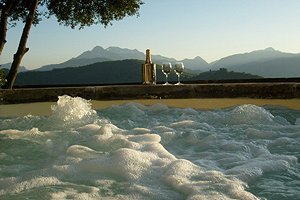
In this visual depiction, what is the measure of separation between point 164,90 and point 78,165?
212 centimetres

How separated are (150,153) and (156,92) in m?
1.90

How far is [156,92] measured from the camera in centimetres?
439

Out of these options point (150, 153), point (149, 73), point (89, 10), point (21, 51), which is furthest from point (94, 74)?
point (150, 153)

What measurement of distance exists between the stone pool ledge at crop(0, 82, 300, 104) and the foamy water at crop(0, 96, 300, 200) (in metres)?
0.15

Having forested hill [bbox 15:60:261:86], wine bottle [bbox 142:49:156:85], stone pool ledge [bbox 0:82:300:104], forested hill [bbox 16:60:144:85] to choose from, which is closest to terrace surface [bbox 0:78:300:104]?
stone pool ledge [bbox 0:82:300:104]

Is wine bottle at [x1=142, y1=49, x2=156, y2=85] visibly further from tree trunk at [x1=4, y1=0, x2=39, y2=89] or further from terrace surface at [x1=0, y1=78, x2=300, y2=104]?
tree trunk at [x1=4, y1=0, x2=39, y2=89]

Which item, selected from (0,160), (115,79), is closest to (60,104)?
(0,160)

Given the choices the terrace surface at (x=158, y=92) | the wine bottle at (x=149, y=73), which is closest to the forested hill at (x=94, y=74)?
the wine bottle at (x=149, y=73)

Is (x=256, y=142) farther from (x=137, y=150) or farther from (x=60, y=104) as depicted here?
(x=60, y=104)

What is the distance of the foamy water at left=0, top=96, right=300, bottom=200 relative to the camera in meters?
1.93

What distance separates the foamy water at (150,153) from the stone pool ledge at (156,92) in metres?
0.15

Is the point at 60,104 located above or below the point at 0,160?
above

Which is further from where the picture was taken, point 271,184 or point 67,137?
point 67,137

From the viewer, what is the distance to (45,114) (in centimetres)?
425
